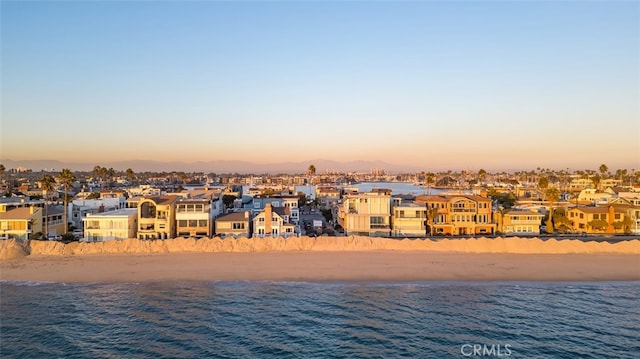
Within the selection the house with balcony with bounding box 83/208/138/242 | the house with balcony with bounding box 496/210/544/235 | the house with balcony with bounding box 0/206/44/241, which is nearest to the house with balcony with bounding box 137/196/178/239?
the house with balcony with bounding box 83/208/138/242

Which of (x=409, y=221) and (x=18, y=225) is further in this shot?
(x=409, y=221)

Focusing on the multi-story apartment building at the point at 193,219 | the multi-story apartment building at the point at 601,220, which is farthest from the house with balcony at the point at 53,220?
the multi-story apartment building at the point at 601,220

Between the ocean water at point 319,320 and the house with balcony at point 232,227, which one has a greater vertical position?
the house with balcony at point 232,227

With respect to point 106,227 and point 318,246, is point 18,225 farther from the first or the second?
point 318,246

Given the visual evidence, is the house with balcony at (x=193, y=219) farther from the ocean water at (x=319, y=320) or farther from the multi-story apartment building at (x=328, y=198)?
the multi-story apartment building at (x=328, y=198)

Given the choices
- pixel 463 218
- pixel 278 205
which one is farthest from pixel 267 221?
pixel 463 218

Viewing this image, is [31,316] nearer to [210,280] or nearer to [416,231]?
[210,280]
